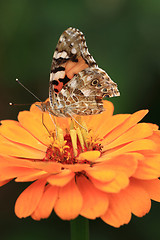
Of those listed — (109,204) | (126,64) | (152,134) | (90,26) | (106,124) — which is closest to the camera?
(109,204)

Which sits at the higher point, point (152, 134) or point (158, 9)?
point (158, 9)

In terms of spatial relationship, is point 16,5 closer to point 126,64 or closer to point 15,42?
point 15,42

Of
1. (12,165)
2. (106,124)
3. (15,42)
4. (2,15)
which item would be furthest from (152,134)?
(2,15)

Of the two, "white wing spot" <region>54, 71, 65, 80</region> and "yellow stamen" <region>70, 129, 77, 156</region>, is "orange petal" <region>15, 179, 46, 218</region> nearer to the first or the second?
"yellow stamen" <region>70, 129, 77, 156</region>

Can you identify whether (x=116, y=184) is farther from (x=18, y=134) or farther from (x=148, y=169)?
(x=18, y=134)

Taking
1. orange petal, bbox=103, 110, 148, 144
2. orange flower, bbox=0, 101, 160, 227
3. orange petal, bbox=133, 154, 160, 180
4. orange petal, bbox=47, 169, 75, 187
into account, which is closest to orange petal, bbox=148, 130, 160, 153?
orange flower, bbox=0, 101, 160, 227

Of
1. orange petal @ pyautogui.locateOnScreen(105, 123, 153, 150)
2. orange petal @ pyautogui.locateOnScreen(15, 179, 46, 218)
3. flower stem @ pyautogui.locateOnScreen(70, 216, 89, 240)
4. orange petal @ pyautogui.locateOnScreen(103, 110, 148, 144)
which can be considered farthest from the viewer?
orange petal @ pyautogui.locateOnScreen(103, 110, 148, 144)
